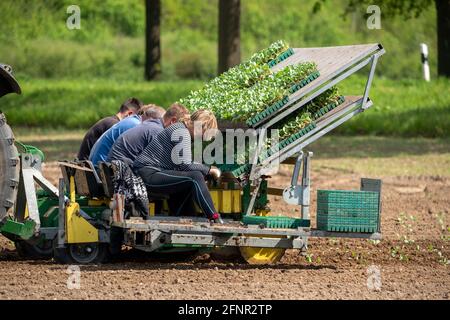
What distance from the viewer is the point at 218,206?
1001cm

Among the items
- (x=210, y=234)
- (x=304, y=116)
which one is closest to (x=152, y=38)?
(x=304, y=116)

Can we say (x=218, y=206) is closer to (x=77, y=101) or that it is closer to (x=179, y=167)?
(x=179, y=167)

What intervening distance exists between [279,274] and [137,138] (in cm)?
185

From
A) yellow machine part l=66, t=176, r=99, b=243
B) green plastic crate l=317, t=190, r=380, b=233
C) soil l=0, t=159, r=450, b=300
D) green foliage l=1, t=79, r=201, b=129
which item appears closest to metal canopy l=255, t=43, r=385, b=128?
green plastic crate l=317, t=190, r=380, b=233

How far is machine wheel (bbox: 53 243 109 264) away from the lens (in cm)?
965

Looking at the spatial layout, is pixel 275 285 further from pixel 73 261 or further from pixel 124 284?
pixel 73 261

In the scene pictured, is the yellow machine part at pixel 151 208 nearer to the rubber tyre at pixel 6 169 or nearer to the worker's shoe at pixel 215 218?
the worker's shoe at pixel 215 218

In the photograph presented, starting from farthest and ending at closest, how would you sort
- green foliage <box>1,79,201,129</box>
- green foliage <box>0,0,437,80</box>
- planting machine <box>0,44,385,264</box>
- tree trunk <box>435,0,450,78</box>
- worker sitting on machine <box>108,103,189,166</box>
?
green foliage <box>0,0,437,80</box> → tree trunk <box>435,0,450,78</box> → green foliage <box>1,79,201,129</box> → worker sitting on machine <box>108,103,189,166</box> → planting machine <box>0,44,385,264</box>

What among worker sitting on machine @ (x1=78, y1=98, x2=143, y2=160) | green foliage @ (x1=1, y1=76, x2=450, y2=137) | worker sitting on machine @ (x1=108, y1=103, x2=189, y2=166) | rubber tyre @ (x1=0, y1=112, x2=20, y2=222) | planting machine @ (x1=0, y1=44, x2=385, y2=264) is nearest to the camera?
rubber tyre @ (x1=0, y1=112, x2=20, y2=222)

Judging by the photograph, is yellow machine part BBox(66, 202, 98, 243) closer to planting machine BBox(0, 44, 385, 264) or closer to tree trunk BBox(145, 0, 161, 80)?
planting machine BBox(0, 44, 385, 264)

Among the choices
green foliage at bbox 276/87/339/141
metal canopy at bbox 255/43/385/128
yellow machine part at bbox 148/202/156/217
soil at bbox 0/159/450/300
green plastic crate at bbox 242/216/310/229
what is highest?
metal canopy at bbox 255/43/385/128

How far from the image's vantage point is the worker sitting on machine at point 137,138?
32.4ft

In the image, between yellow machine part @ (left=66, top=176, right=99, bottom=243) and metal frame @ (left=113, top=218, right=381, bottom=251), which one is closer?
metal frame @ (left=113, top=218, right=381, bottom=251)

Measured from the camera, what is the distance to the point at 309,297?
316 inches
